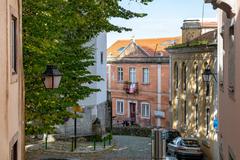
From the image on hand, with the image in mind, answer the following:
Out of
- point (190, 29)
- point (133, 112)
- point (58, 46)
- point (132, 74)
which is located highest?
point (190, 29)

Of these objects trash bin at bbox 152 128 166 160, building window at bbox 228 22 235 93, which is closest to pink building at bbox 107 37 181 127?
building window at bbox 228 22 235 93

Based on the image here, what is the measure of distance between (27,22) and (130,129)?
28910 mm

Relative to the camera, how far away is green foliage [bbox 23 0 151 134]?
13.2 meters

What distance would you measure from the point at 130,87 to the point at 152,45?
19.0 ft

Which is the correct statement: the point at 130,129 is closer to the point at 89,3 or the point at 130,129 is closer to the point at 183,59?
the point at 183,59

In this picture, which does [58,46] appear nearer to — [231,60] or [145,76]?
[231,60]

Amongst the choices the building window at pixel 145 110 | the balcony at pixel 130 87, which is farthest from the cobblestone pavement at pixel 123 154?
the balcony at pixel 130 87

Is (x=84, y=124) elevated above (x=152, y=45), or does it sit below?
below

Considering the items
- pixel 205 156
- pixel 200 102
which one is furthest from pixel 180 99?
pixel 205 156

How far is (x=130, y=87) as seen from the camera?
53312mm

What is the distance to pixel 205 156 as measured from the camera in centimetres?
2786

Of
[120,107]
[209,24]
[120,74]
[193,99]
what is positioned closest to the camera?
[193,99]

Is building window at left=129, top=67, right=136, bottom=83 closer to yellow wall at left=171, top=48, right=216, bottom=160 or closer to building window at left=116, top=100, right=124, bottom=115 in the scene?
building window at left=116, top=100, right=124, bottom=115

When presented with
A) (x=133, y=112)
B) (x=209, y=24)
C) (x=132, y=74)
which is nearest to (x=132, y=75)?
(x=132, y=74)
